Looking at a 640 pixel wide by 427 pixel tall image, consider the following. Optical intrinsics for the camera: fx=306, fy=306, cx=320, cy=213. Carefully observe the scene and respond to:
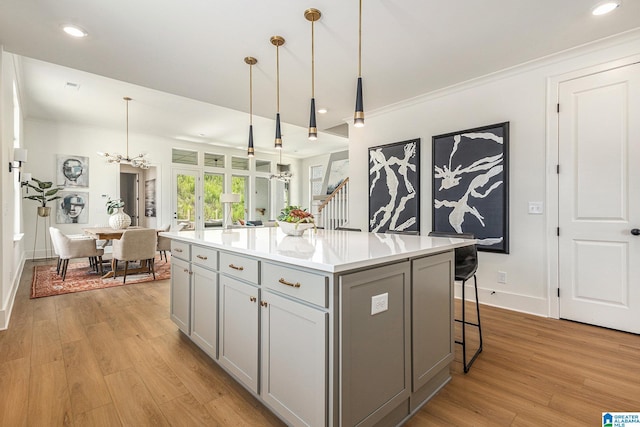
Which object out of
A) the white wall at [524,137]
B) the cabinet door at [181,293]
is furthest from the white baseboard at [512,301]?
the cabinet door at [181,293]

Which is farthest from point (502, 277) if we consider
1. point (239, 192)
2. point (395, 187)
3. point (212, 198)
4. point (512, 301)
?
point (239, 192)

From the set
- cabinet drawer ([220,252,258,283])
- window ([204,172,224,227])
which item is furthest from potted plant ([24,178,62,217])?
cabinet drawer ([220,252,258,283])

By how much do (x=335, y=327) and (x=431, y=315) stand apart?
32.4 inches

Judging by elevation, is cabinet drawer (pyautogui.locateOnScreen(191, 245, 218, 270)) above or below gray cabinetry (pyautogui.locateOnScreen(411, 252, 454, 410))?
above

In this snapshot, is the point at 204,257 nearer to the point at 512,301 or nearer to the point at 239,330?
the point at 239,330

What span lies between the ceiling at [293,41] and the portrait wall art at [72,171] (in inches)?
106

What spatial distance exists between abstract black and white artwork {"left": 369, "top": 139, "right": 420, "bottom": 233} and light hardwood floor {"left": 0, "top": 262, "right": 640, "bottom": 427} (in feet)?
5.70

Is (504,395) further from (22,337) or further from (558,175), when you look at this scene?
(22,337)

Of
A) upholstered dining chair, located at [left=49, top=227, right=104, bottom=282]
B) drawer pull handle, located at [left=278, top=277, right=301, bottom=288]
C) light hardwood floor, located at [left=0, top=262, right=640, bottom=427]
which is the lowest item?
light hardwood floor, located at [left=0, top=262, right=640, bottom=427]

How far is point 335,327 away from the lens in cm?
130

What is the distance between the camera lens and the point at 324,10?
2414 millimetres

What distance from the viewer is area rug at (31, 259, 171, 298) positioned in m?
4.12

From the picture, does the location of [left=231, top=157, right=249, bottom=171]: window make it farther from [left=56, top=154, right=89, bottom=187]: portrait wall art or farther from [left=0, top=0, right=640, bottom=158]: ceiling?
[left=0, top=0, right=640, bottom=158]: ceiling

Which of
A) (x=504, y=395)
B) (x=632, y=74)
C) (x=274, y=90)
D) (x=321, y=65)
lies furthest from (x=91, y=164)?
(x=632, y=74)
